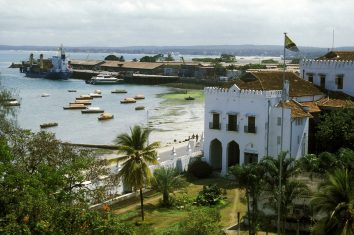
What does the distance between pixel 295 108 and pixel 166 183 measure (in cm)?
979

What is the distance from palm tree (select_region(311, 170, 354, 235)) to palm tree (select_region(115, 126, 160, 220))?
12423mm

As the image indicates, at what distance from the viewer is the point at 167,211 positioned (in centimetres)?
2756

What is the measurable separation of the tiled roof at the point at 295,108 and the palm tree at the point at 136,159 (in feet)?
30.4

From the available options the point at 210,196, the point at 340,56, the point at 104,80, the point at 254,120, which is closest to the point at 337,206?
the point at 210,196

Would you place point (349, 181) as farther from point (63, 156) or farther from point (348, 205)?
point (63, 156)

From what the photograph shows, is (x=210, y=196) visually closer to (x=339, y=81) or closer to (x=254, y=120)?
(x=254, y=120)

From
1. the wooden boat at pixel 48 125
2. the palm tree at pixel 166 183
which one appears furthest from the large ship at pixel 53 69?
the palm tree at pixel 166 183

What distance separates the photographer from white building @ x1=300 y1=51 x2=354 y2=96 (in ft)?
127

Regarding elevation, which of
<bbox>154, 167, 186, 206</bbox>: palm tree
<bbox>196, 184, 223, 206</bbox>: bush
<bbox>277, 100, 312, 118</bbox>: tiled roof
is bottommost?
<bbox>196, 184, 223, 206</bbox>: bush

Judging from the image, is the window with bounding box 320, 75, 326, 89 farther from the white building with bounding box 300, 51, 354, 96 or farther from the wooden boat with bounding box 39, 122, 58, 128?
the wooden boat with bounding box 39, 122, 58, 128

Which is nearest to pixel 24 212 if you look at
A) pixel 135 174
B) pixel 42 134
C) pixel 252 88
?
pixel 42 134

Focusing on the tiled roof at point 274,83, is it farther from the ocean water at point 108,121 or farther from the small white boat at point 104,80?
the small white boat at point 104,80

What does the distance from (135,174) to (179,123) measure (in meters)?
38.4

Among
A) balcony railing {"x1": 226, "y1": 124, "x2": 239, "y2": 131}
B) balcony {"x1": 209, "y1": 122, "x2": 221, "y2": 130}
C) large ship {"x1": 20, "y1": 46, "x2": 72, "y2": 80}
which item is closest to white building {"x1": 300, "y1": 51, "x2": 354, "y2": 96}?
balcony railing {"x1": 226, "y1": 124, "x2": 239, "y2": 131}
